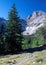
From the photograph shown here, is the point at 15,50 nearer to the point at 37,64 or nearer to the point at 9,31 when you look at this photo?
the point at 9,31

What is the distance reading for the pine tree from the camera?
56219mm

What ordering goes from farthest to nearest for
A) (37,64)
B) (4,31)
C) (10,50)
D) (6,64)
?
(4,31), (10,50), (6,64), (37,64)

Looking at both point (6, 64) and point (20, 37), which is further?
point (20, 37)

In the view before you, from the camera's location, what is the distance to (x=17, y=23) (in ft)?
A: 190

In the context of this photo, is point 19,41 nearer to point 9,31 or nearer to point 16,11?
point 9,31

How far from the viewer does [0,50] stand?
55.8 metres

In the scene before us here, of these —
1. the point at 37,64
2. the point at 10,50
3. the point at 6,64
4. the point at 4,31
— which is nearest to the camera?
the point at 37,64

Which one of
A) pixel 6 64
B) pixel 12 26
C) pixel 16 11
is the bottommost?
pixel 6 64

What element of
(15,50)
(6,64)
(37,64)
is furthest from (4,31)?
(37,64)

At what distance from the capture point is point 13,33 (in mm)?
56938

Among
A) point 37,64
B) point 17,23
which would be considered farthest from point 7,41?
point 37,64

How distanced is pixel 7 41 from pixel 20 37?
393cm

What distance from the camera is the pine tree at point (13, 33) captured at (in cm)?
5622

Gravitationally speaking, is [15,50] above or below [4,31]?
below
